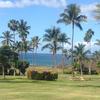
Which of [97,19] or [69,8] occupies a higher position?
[69,8]

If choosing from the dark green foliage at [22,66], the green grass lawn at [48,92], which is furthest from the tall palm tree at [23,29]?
the green grass lawn at [48,92]

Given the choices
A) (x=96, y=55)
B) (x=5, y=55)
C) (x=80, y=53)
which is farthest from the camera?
(x=96, y=55)

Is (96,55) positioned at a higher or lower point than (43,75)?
higher

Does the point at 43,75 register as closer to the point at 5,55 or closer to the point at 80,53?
the point at 5,55

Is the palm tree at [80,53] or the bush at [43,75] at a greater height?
the palm tree at [80,53]

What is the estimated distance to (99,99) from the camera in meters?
32.1

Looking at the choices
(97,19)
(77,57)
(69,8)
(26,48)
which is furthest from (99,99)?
(26,48)

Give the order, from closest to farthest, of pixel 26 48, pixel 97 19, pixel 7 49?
pixel 97 19 < pixel 7 49 < pixel 26 48

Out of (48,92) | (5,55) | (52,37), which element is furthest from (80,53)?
(48,92)

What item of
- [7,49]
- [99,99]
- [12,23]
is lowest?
[99,99]

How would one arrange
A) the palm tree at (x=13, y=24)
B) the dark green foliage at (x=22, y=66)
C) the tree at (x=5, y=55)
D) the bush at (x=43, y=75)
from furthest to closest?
the palm tree at (x=13, y=24) < the dark green foliage at (x=22, y=66) < the tree at (x=5, y=55) < the bush at (x=43, y=75)

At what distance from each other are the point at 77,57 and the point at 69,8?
20.7 m

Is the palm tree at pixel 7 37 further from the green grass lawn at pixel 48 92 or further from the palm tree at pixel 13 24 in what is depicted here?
the green grass lawn at pixel 48 92

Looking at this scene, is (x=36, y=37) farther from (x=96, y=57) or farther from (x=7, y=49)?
(x=7, y=49)
